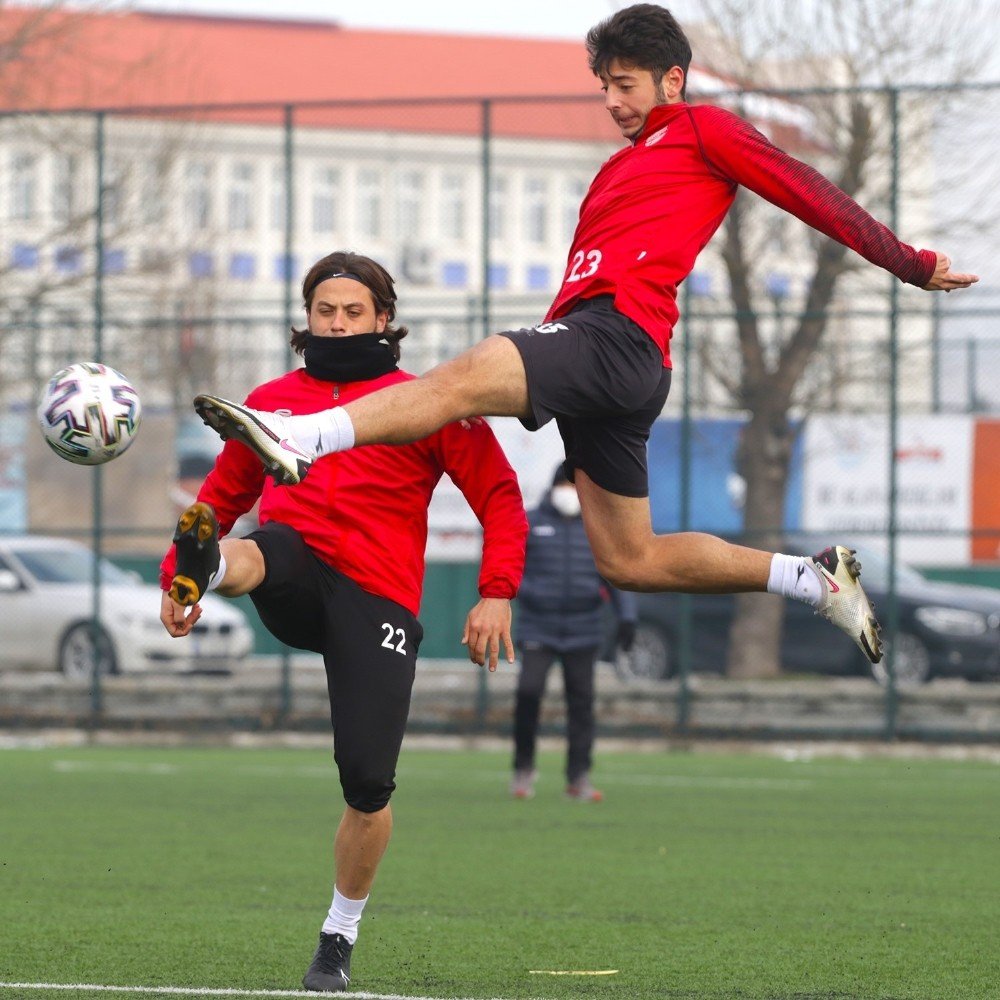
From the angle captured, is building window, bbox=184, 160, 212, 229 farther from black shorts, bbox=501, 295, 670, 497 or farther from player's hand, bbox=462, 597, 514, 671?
player's hand, bbox=462, 597, 514, 671

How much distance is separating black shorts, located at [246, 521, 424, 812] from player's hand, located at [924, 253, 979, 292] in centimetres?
180

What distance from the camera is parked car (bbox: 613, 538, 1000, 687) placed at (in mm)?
17859

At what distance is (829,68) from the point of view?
848 inches

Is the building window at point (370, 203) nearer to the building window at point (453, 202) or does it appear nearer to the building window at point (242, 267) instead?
the building window at point (453, 202)

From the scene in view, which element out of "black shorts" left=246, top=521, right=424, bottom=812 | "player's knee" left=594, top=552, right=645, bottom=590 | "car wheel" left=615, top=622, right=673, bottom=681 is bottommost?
"car wheel" left=615, top=622, right=673, bottom=681

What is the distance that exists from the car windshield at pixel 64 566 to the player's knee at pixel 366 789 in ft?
45.7

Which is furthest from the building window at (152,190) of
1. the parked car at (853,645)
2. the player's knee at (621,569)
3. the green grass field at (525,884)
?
the player's knee at (621,569)

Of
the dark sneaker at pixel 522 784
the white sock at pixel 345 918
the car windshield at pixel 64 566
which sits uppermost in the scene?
the car windshield at pixel 64 566

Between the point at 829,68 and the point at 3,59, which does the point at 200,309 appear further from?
the point at 829,68

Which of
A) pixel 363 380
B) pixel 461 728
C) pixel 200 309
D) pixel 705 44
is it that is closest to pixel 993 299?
pixel 705 44

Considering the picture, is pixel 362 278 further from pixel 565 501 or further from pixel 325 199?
pixel 325 199

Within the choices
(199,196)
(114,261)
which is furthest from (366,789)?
(199,196)

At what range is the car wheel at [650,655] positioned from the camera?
723 inches

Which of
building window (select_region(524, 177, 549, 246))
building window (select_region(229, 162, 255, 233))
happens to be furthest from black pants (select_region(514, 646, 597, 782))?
A: building window (select_region(229, 162, 255, 233))
